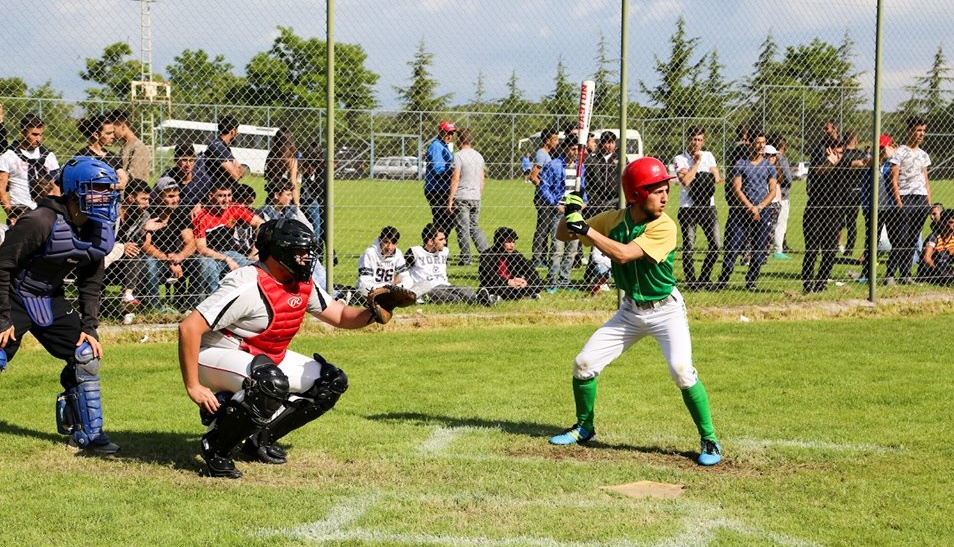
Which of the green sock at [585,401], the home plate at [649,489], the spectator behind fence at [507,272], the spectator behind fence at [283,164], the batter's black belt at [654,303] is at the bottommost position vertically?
the home plate at [649,489]

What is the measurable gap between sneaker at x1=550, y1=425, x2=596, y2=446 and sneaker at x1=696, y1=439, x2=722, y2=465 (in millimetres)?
821

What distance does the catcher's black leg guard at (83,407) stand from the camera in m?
6.92

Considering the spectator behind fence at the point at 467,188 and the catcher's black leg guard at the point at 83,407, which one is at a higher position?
the spectator behind fence at the point at 467,188

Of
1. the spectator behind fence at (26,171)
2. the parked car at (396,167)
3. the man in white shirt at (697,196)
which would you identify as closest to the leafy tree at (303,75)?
the spectator behind fence at (26,171)

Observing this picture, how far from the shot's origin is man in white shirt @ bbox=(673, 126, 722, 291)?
565 inches

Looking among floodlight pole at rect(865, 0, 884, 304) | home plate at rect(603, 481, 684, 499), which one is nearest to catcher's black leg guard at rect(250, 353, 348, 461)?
home plate at rect(603, 481, 684, 499)

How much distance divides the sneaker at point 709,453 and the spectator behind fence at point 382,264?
6.41m

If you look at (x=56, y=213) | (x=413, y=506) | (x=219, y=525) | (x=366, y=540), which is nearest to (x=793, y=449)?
(x=413, y=506)

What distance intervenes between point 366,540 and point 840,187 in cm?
1123

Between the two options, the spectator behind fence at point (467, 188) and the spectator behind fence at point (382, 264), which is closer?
the spectator behind fence at point (382, 264)

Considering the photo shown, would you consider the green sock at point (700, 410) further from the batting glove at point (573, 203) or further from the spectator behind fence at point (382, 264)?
the spectator behind fence at point (382, 264)

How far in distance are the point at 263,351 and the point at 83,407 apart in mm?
1273

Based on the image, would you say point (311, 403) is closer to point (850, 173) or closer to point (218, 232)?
point (218, 232)

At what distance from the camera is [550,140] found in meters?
14.4
